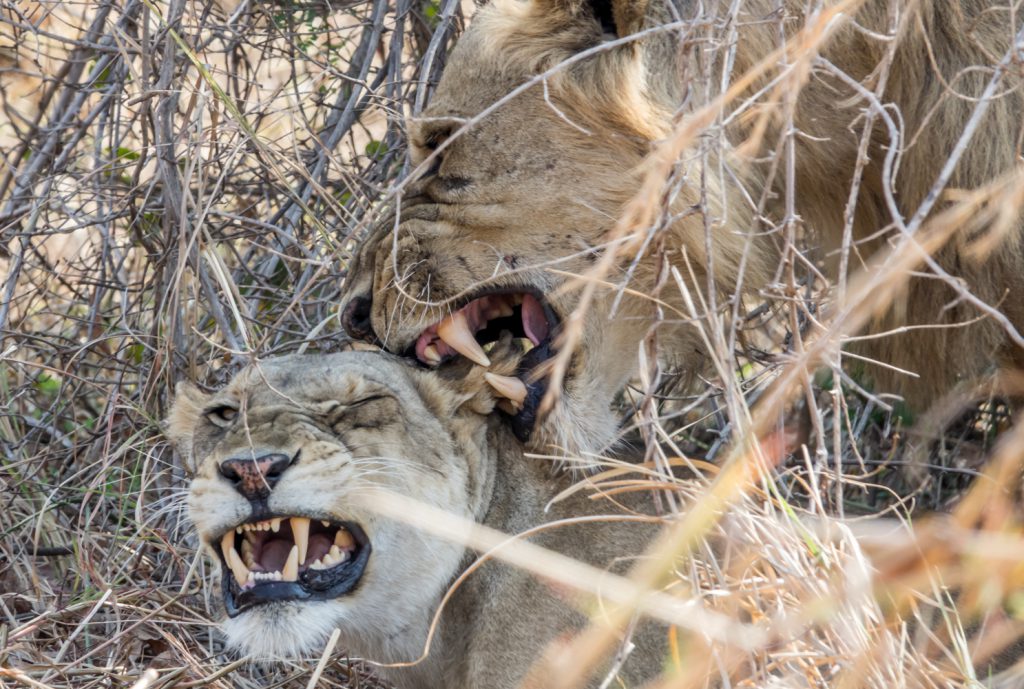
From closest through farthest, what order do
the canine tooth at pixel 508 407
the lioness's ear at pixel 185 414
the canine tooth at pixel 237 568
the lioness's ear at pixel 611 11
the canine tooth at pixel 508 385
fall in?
1. the lioness's ear at pixel 611 11
2. the canine tooth at pixel 237 568
3. the canine tooth at pixel 508 385
4. the canine tooth at pixel 508 407
5. the lioness's ear at pixel 185 414

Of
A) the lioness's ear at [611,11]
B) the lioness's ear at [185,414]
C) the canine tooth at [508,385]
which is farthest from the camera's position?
the lioness's ear at [185,414]

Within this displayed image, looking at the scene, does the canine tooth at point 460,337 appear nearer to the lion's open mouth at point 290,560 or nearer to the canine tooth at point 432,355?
the canine tooth at point 432,355

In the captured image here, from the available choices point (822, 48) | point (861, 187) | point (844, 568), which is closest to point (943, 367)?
point (861, 187)

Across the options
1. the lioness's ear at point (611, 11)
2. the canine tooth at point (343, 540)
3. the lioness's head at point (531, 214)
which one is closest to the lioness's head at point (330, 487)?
the canine tooth at point (343, 540)

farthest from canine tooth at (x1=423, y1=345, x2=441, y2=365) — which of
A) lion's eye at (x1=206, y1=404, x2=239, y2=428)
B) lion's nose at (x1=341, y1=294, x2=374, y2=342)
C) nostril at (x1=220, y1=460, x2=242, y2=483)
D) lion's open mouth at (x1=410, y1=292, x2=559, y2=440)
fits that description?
nostril at (x1=220, y1=460, x2=242, y2=483)

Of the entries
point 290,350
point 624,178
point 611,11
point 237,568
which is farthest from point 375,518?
point 290,350

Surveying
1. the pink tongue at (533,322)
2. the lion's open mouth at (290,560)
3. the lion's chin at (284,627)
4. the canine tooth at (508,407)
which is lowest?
the lion's chin at (284,627)

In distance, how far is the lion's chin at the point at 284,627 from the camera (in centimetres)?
282

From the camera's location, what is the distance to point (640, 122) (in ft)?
9.39

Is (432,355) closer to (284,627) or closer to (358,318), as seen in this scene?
(358,318)

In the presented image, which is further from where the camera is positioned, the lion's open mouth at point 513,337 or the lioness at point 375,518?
the lion's open mouth at point 513,337

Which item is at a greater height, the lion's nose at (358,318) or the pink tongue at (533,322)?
the lion's nose at (358,318)

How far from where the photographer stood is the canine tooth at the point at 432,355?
127 inches

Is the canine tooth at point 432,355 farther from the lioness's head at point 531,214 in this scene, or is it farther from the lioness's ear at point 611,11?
the lioness's ear at point 611,11
